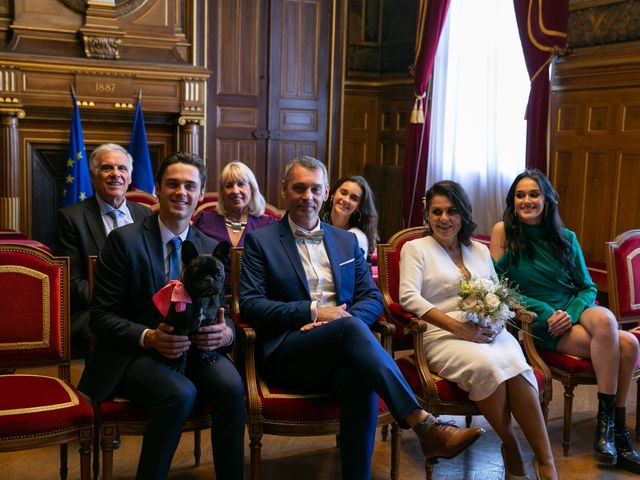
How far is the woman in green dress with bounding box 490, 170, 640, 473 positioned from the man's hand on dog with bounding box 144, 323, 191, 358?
1656 mm

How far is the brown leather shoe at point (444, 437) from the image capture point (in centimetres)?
256

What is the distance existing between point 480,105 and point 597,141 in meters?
1.30

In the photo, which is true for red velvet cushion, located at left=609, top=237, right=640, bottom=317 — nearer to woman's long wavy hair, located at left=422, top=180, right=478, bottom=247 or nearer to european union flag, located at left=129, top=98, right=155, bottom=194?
woman's long wavy hair, located at left=422, top=180, right=478, bottom=247

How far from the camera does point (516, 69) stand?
6.04 meters

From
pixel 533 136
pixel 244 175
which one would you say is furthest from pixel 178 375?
pixel 533 136

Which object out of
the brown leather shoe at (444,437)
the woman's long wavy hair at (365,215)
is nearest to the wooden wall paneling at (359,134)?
the woman's long wavy hair at (365,215)

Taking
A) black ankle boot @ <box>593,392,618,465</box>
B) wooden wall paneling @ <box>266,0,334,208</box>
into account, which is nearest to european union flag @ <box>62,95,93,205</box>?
wooden wall paneling @ <box>266,0,334,208</box>

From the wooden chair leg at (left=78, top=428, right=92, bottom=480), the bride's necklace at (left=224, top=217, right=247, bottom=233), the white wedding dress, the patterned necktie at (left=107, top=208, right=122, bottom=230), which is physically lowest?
the wooden chair leg at (left=78, top=428, right=92, bottom=480)

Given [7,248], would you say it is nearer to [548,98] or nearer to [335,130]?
[548,98]

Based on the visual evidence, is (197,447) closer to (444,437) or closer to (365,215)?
(444,437)

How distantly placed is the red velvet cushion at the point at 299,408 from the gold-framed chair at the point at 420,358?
45 centimetres

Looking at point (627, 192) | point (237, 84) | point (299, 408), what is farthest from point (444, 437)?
point (237, 84)

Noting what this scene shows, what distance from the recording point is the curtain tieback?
6.79 meters

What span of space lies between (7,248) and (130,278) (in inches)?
20.7
